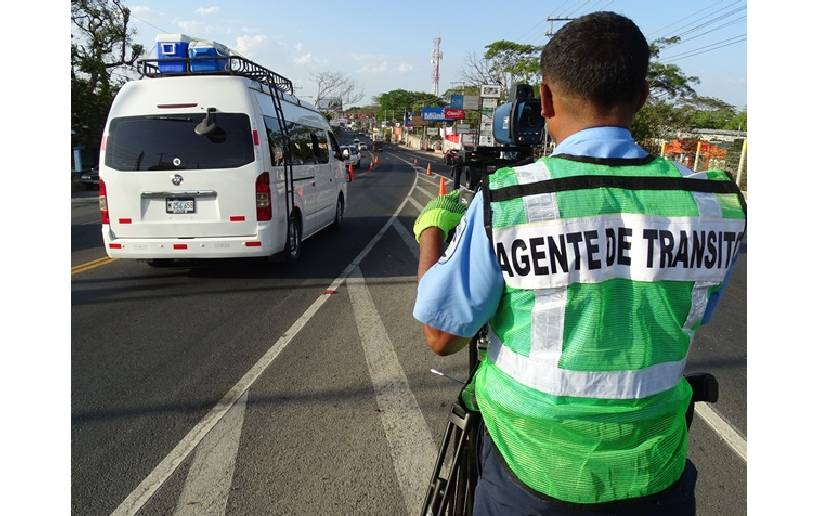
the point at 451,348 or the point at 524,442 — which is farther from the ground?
the point at 451,348

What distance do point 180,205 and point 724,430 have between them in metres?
5.80

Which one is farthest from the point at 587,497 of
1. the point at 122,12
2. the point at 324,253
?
the point at 122,12

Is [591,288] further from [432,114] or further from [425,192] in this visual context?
[432,114]

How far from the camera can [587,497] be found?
50.7 inches

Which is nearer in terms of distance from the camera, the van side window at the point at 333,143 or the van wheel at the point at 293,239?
the van wheel at the point at 293,239

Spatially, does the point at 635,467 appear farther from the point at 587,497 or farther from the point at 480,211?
the point at 480,211

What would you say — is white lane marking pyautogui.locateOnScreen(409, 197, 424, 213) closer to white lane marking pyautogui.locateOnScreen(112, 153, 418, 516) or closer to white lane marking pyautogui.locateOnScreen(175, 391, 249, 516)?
white lane marking pyautogui.locateOnScreen(112, 153, 418, 516)

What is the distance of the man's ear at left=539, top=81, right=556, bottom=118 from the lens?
139cm

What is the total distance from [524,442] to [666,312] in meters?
0.44

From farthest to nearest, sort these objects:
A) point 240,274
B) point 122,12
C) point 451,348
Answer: point 122,12, point 240,274, point 451,348

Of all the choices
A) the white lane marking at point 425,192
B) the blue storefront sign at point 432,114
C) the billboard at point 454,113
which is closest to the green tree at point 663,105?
the white lane marking at point 425,192

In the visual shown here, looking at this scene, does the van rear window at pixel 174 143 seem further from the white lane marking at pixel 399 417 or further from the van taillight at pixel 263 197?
the white lane marking at pixel 399 417

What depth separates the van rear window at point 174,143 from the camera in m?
6.48

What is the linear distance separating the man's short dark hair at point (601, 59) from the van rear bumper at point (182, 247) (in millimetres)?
5776
